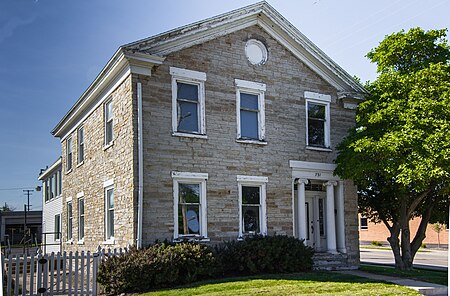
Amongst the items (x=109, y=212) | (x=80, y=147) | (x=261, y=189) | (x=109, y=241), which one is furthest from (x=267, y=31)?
(x=80, y=147)

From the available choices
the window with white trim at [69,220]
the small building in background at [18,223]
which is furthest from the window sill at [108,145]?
the small building in background at [18,223]

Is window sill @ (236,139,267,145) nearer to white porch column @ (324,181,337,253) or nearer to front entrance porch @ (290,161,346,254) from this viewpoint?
front entrance porch @ (290,161,346,254)

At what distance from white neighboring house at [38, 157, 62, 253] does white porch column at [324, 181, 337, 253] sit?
15542 millimetres

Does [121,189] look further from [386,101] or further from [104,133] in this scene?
[386,101]

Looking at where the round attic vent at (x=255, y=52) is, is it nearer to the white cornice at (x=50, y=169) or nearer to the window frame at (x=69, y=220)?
the window frame at (x=69, y=220)

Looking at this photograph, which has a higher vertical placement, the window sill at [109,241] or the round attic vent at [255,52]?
the round attic vent at [255,52]

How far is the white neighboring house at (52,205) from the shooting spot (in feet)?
94.0

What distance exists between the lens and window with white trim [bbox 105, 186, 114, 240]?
16375 millimetres

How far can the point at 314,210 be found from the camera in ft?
61.0

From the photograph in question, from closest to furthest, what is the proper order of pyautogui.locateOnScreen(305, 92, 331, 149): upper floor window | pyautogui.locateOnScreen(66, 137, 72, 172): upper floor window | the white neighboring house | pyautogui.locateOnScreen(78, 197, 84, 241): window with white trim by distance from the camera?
pyautogui.locateOnScreen(305, 92, 331, 149): upper floor window, pyautogui.locateOnScreen(78, 197, 84, 241): window with white trim, pyautogui.locateOnScreen(66, 137, 72, 172): upper floor window, the white neighboring house

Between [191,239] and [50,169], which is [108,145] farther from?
[50,169]

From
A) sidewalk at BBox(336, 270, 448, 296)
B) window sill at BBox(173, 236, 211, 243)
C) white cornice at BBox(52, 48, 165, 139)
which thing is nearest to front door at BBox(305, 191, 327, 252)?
sidewalk at BBox(336, 270, 448, 296)

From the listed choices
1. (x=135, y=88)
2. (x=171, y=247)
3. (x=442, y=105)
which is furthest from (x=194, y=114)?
(x=442, y=105)

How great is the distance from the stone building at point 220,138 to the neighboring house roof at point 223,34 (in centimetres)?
4
